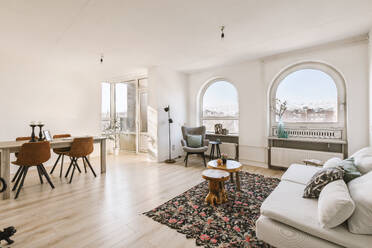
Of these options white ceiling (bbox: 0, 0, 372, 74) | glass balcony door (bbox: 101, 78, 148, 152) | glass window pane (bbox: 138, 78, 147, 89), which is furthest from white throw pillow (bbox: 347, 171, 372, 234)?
glass window pane (bbox: 138, 78, 147, 89)

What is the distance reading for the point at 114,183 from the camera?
129 inches

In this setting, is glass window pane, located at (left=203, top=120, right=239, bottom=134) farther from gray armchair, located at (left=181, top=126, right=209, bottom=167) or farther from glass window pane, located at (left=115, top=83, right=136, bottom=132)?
glass window pane, located at (left=115, top=83, right=136, bottom=132)

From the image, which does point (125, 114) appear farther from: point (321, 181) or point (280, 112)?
point (321, 181)

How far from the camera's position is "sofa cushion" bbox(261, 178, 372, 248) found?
46.1 inches

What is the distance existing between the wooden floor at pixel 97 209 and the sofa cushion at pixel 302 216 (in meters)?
0.87

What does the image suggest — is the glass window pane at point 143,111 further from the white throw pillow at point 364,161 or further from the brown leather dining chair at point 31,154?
the white throw pillow at point 364,161

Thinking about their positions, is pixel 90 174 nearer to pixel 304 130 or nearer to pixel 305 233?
pixel 305 233

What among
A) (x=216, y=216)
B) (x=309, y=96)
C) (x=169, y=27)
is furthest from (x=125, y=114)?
(x=309, y=96)

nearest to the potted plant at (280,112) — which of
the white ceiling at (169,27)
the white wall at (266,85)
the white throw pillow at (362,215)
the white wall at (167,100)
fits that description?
the white wall at (266,85)

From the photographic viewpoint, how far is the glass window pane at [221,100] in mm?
4977

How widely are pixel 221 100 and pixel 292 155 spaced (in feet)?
7.67

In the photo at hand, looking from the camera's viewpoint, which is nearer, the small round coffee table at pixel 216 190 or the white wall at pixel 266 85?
the small round coffee table at pixel 216 190

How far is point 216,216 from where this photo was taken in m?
2.15

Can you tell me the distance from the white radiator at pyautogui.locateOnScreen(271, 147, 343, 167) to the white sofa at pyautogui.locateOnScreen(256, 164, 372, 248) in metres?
2.38
